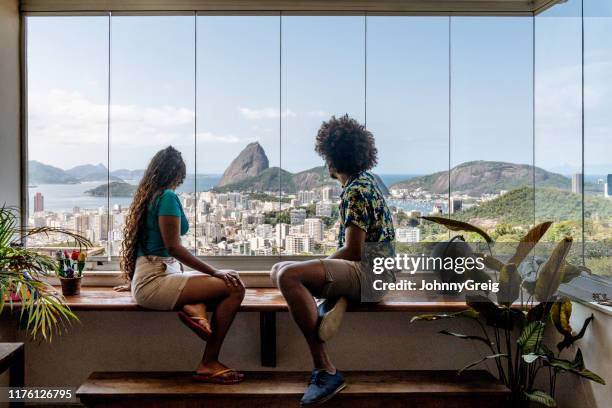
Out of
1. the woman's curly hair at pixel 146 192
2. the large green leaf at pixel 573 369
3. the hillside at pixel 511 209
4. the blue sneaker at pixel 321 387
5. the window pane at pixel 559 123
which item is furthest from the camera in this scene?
the hillside at pixel 511 209

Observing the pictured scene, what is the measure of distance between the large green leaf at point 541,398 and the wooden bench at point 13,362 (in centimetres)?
246

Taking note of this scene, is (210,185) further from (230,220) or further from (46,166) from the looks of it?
(46,166)

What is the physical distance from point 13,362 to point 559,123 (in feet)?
10.5

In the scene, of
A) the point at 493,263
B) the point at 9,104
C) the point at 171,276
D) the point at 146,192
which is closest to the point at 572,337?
the point at 493,263

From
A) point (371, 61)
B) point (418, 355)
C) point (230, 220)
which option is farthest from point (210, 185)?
point (418, 355)

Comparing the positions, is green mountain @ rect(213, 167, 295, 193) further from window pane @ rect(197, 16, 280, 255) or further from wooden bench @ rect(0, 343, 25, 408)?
wooden bench @ rect(0, 343, 25, 408)

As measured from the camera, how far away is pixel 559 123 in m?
3.23

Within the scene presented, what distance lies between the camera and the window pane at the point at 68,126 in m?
3.54

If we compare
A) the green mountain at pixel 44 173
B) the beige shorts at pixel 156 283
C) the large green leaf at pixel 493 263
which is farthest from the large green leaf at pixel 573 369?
the green mountain at pixel 44 173

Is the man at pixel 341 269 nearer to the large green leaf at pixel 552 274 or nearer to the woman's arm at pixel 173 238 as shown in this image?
the woman's arm at pixel 173 238

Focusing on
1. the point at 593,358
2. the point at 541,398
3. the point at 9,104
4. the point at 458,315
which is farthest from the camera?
the point at 9,104

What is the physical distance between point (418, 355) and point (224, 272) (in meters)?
1.31

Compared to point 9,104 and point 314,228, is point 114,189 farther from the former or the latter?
point 314,228

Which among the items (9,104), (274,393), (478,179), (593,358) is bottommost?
(274,393)
